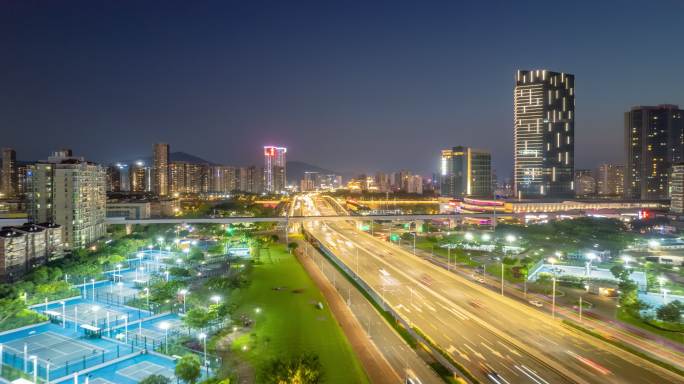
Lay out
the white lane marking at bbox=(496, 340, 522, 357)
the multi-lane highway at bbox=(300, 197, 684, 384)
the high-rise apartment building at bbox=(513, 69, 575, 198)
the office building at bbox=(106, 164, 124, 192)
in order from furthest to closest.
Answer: the office building at bbox=(106, 164, 124, 192)
the high-rise apartment building at bbox=(513, 69, 575, 198)
the white lane marking at bbox=(496, 340, 522, 357)
the multi-lane highway at bbox=(300, 197, 684, 384)

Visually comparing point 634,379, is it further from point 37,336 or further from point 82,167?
point 82,167

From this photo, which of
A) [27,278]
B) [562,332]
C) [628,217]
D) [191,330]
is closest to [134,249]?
[27,278]

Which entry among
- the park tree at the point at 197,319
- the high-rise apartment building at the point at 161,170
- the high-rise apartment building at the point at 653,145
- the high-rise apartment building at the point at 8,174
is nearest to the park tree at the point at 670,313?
the park tree at the point at 197,319

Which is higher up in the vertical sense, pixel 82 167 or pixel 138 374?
pixel 82 167

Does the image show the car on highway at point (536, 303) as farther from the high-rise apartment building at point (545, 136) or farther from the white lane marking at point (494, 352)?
the high-rise apartment building at point (545, 136)

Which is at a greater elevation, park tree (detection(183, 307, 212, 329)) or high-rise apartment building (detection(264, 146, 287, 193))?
high-rise apartment building (detection(264, 146, 287, 193))

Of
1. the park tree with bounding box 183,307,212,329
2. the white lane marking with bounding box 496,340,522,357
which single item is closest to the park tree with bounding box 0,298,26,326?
the park tree with bounding box 183,307,212,329

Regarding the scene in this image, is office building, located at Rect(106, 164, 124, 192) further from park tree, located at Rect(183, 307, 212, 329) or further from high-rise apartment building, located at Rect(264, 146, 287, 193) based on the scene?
park tree, located at Rect(183, 307, 212, 329)
